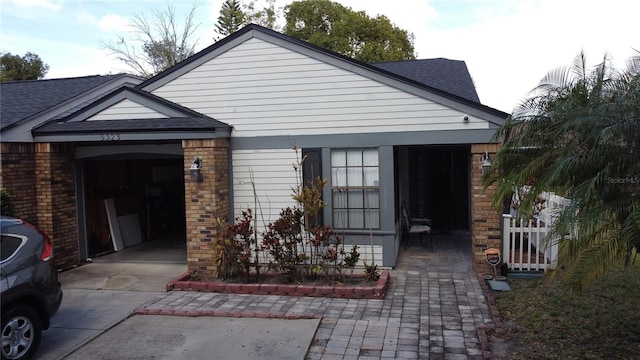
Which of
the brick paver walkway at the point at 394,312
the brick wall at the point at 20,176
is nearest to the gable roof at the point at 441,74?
the brick paver walkway at the point at 394,312

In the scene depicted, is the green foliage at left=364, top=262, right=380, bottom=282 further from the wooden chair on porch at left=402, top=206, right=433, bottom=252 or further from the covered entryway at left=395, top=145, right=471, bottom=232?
the covered entryway at left=395, top=145, right=471, bottom=232

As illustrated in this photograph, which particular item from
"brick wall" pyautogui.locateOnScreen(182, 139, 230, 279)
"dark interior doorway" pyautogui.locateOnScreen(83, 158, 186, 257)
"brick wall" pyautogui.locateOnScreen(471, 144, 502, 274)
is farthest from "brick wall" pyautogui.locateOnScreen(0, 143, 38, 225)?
"brick wall" pyautogui.locateOnScreen(471, 144, 502, 274)

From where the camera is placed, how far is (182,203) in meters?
13.7

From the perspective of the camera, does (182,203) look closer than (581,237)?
No

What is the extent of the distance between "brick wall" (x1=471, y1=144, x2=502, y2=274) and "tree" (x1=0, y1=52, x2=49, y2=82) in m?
30.1

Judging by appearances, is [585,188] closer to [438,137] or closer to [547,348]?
[547,348]

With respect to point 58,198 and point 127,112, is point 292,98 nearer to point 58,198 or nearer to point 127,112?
point 127,112

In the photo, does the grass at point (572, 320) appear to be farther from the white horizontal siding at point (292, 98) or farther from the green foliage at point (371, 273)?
the white horizontal siding at point (292, 98)

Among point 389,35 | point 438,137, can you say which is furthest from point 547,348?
point 389,35

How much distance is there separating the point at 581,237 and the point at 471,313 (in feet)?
8.92

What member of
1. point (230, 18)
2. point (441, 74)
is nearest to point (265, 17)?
point (230, 18)

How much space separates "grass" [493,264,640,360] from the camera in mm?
5047

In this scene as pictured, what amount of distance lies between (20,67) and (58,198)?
85.9 ft

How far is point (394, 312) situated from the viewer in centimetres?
648
